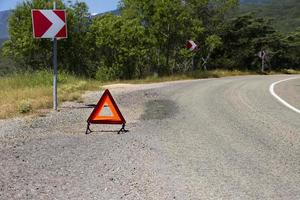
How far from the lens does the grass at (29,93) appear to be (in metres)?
13.2

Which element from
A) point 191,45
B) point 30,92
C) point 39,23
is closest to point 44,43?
point 191,45

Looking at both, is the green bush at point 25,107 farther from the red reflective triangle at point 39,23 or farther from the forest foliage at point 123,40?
the forest foliage at point 123,40

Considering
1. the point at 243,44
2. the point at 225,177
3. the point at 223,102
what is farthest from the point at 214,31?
the point at 225,177

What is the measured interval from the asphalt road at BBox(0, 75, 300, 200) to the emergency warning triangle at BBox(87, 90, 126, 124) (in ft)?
1.18

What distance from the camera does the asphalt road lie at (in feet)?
19.2

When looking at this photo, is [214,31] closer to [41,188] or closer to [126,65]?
[126,65]

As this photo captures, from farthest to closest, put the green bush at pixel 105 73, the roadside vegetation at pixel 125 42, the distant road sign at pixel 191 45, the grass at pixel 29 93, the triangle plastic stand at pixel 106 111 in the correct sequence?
the green bush at pixel 105 73 < the distant road sign at pixel 191 45 < the roadside vegetation at pixel 125 42 < the grass at pixel 29 93 < the triangle plastic stand at pixel 106 111

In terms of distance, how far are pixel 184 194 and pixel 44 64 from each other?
32676 millimetres

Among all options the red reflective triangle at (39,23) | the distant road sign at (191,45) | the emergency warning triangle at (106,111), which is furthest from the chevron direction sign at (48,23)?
Result: the distant road sign at (191,45)

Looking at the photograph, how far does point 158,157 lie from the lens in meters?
7.60

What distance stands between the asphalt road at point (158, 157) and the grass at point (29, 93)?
1117mm

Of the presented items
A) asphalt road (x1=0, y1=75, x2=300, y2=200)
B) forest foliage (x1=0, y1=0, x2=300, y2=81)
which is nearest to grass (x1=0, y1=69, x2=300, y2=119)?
asphalt road (x1=0, y1=75, x2=300, y2=200)

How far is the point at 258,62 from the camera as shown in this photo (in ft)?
164

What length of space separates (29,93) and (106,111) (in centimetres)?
689
